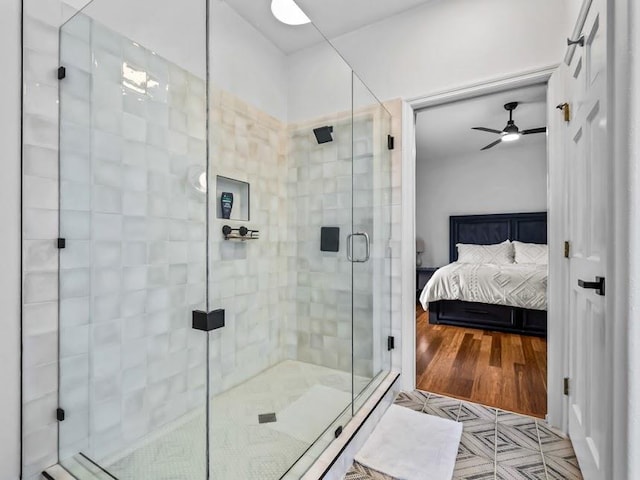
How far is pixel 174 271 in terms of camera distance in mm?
1545

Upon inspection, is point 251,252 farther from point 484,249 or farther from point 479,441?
point 484,249

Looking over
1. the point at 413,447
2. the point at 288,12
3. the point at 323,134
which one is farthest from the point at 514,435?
the point at 288,12

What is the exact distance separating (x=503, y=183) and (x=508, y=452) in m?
4.89

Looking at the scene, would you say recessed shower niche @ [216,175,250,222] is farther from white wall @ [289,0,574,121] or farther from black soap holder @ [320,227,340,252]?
white wall @ [289,0,574,121]

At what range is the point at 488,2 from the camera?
2.00 m

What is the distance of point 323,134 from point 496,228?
4.29 metres

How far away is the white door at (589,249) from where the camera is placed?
1.04m

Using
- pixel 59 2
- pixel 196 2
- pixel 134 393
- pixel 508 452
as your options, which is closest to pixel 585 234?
pixel 508 452

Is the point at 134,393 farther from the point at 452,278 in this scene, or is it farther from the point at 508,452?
the point at 452,278

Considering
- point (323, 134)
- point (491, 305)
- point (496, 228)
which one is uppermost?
point (323, 134)

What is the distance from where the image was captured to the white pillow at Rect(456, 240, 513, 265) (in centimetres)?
489

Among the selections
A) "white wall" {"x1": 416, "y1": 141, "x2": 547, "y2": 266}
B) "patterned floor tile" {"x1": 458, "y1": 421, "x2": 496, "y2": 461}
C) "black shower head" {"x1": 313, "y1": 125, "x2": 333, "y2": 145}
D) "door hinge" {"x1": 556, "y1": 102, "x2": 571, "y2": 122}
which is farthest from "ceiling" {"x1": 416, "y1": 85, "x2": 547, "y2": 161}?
"patterned floor tile" {"x1": 458, "y1": 421, "x2": 496, "y2": 461}

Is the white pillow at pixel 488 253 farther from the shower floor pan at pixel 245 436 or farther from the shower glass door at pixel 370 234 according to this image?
the shower floor pan at pixel 245 436

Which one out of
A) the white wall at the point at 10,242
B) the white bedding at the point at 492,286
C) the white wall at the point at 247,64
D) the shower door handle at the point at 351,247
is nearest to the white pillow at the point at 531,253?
the white bedding at the point at 492,286
